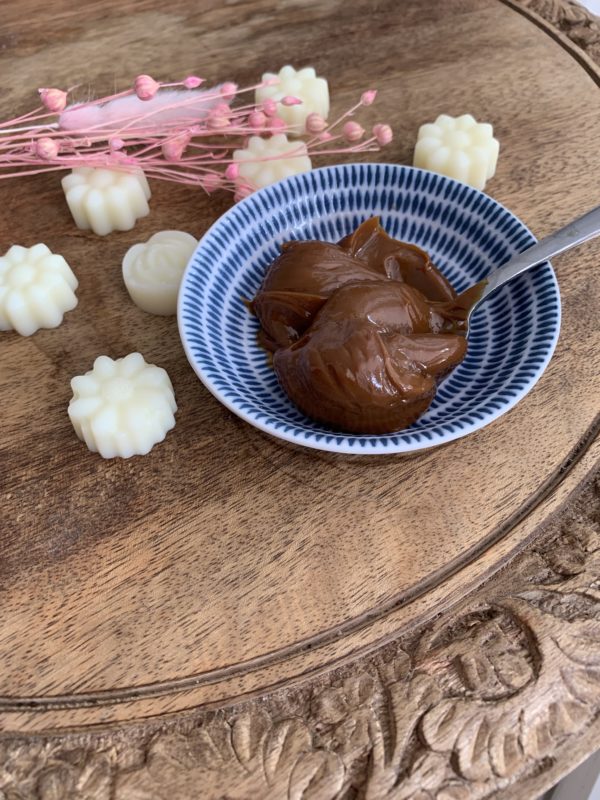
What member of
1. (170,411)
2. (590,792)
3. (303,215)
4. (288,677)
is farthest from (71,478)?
(590,792)

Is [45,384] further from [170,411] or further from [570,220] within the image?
[570,220]

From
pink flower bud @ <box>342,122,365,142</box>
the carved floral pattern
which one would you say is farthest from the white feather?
the carved floral pattern

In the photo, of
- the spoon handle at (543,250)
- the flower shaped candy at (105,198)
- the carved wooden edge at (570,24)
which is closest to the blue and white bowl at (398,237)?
the spoon handle at (543,250)

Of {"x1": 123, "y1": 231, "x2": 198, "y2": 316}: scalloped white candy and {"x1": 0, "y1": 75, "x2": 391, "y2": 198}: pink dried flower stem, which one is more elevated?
{"x1": 0, "y1": 75, "x2": 391, "y2": 198}: pink dried flower stem

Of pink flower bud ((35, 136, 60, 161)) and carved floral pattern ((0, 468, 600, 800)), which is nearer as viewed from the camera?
carved floral pattern ((0, 468, 600, 800))

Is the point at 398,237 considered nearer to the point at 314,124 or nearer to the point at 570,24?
the point at 314,124

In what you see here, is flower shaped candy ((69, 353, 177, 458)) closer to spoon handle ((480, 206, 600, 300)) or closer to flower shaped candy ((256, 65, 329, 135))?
spoon handle ((480, 206, 600, 300))
